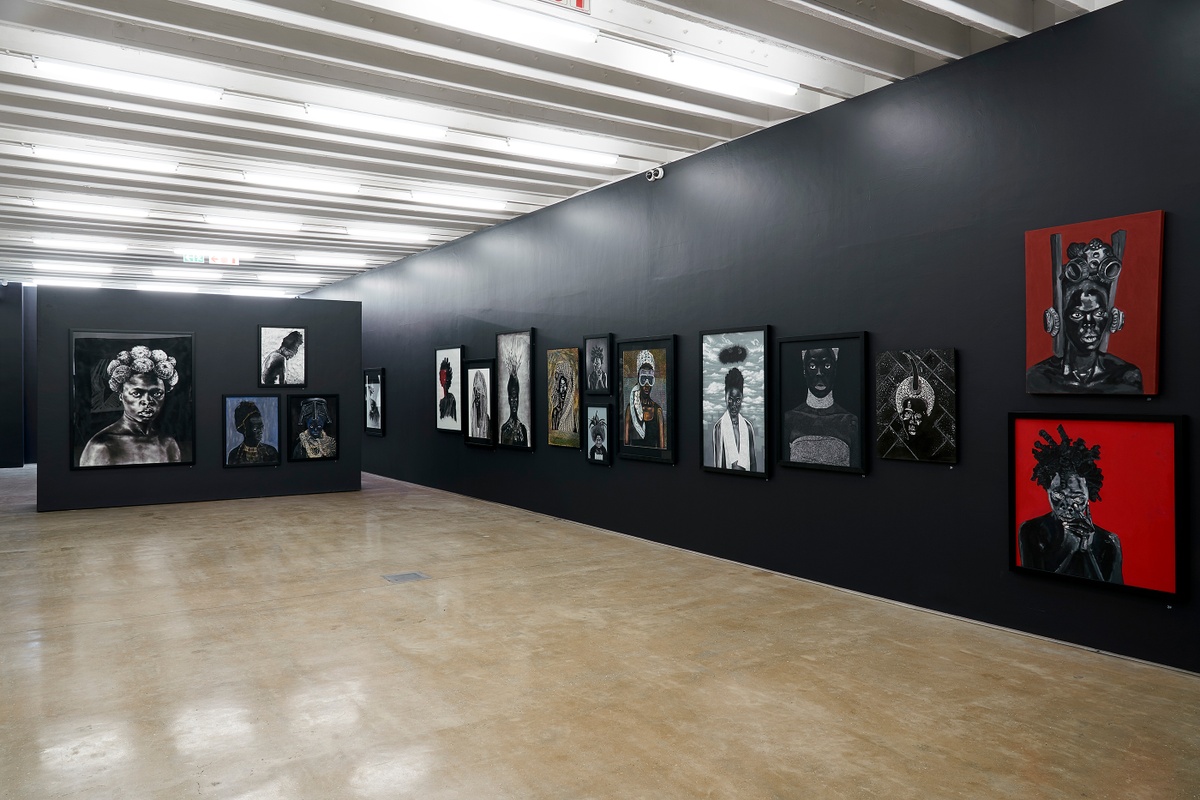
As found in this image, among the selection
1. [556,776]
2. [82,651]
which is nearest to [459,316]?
[82,651]

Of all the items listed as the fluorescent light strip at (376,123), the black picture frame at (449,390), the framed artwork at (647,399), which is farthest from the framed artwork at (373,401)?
the fluorescent light strip at (376,123)

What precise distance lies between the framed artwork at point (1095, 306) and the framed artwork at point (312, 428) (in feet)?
39.4

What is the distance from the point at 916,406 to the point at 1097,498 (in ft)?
5.15

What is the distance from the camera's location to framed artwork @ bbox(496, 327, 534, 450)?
40.3ft

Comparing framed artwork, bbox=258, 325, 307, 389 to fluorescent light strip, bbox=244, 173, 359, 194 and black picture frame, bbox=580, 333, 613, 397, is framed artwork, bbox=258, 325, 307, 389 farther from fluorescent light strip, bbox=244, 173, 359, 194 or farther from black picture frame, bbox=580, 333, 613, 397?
black picture frame, bbox=580, 333, 613, 397

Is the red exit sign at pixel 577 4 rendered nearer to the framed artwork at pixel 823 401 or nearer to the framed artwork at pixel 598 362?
the framed artwork at pixel 823 401

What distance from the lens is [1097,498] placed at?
5637mm

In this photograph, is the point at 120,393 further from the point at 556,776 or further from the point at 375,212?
the point at 556,776

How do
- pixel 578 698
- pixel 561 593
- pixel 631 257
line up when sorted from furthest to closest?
pixel 631 257 → pixel 561 593 → pixel 578 698

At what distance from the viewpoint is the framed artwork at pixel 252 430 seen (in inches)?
554

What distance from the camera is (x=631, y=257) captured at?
1034 centimetres

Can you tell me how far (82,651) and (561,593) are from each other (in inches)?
143

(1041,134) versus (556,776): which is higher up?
(1041,134)

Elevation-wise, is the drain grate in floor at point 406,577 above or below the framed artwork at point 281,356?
below
